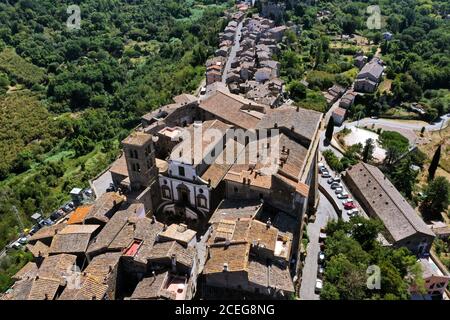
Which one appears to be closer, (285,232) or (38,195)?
(285,232)

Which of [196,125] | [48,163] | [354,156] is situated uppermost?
[196,125]

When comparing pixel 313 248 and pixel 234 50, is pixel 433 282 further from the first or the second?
pixel 234 50

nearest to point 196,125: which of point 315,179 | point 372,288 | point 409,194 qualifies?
point 315,179

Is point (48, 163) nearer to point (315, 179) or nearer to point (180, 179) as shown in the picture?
point (180, 179)

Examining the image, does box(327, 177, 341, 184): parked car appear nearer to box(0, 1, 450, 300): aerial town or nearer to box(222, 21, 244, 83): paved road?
box(0, 1, 450, 300): aerial town

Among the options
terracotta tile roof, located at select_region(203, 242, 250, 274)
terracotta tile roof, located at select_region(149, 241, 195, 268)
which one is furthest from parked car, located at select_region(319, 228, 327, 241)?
terracotta tile roof, located at select_region(149, 241, 195, 268)

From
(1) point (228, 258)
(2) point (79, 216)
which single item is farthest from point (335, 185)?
(2) point (79, 216)

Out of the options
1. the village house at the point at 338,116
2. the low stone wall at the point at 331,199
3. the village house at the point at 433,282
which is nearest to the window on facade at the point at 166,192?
the low stone wall at the point at 331,199

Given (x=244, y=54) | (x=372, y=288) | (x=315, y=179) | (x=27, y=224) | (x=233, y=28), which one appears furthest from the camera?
(x=233, y=28)
